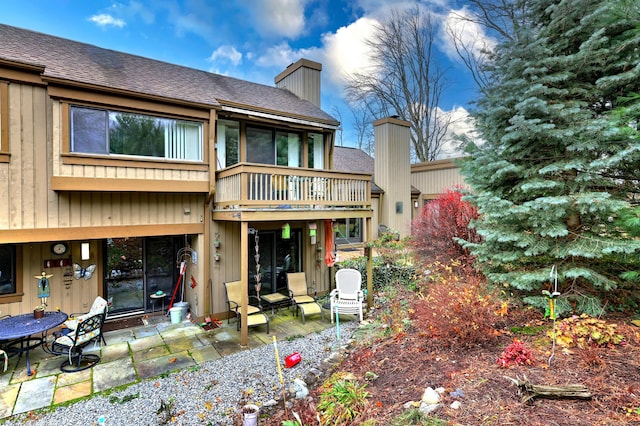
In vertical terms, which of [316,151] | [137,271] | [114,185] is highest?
[316,151]

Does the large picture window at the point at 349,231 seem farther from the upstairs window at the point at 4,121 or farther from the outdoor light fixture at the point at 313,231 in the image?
the upstairs window at the point at 4,121

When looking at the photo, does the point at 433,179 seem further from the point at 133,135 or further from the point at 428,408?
the point at 428,408

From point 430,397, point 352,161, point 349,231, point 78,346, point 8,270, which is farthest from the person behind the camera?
point 352,161

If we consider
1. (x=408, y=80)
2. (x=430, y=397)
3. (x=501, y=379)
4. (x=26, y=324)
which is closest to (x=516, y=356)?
(x=501, y=379)

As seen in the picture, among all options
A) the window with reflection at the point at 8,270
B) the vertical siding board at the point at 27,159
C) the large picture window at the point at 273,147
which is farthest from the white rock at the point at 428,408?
the window with reflection at the point at 8,270

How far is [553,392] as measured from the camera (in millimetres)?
3162

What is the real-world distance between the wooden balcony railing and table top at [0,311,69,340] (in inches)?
151

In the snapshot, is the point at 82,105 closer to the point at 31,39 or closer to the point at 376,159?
the point at 31,39

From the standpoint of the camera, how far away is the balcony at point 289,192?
6.73m

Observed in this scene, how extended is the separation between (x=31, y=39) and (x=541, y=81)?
10786mm

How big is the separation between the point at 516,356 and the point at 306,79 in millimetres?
10425

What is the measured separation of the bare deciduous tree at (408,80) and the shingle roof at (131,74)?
15323mm

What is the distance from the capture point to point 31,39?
7035 millimetres

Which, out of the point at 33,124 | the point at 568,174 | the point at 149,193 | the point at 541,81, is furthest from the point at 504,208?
the point at 33,124
